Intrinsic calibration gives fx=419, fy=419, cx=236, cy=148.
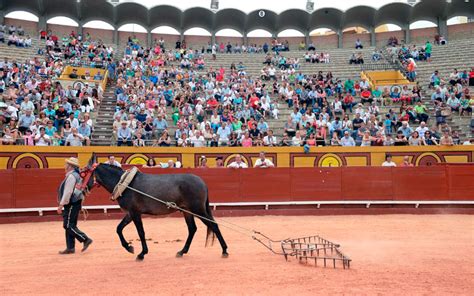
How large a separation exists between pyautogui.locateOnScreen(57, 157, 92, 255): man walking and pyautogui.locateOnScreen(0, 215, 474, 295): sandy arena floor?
241mm

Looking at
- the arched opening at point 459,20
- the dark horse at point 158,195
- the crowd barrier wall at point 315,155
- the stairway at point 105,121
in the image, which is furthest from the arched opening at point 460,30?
the dark horse at point 158,195

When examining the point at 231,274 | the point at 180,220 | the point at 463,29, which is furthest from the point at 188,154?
the point at 463,29

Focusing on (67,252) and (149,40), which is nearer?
(67,252)

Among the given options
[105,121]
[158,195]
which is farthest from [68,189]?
[105,121]

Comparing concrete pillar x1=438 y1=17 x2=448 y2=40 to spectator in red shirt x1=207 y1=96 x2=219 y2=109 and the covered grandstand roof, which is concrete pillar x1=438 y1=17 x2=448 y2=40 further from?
spectator in red shirt x1=207 y1=96 x2=219 y2=109

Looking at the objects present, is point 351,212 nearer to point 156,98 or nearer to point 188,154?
point 188,154

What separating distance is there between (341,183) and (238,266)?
791 cm

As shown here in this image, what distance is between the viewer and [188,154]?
1442 cm

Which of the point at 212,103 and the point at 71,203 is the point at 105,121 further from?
the point at 71,203

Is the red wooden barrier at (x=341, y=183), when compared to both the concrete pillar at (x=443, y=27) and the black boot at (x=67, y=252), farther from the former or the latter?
the concrete pillar at (x=443, y=27)

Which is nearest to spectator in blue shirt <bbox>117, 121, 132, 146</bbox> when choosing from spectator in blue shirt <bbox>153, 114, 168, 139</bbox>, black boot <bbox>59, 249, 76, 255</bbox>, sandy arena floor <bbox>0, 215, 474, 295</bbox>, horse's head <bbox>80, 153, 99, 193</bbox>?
spectator in blue shirt <bbox>153, 114, 168, 139</bbox>

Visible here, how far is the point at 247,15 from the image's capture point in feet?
105

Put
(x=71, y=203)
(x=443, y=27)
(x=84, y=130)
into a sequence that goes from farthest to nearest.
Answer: (x=443, y=27) → (x=84, y=130) → (x=71, y=203)

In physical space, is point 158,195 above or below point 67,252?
above
